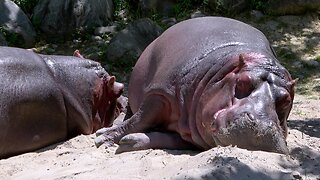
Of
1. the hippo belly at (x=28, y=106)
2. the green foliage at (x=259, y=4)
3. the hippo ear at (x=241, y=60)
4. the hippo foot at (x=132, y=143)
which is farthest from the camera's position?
the green foliage at (x=259, y=4)

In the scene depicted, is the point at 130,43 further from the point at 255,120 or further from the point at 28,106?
the point at 255,120

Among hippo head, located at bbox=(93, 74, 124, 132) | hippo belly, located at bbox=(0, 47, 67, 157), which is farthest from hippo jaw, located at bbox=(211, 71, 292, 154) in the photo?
hippo head, located at bbox=(93, 74, 124, 132)

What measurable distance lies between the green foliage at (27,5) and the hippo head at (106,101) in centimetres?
470

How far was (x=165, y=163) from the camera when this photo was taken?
13.4 feet

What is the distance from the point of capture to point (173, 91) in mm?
4820

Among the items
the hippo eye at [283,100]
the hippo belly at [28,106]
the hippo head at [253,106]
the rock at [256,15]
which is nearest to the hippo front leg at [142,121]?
the hippo belly at [28,106]

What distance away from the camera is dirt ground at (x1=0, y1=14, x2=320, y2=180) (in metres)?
3.50

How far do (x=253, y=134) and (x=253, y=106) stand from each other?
8.2 inches

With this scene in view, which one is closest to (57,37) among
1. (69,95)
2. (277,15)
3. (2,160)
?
(277,15)

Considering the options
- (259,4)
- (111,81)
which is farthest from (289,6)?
(111,81)

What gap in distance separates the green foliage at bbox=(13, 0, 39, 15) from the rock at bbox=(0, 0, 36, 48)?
469 mm

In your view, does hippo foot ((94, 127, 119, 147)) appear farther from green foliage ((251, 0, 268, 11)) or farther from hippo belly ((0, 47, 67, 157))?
green foliage ((251, 0, 268, 11))

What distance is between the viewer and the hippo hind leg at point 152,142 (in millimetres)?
4672

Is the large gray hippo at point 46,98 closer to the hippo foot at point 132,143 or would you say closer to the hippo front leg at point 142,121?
the hippo front leg at point 142,121
